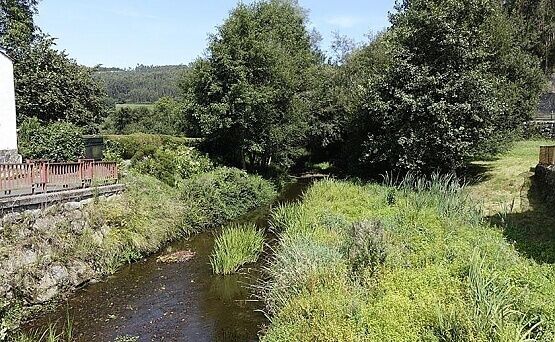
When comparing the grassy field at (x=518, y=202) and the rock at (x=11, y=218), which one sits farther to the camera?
the grassy field at (x=518, y=202)

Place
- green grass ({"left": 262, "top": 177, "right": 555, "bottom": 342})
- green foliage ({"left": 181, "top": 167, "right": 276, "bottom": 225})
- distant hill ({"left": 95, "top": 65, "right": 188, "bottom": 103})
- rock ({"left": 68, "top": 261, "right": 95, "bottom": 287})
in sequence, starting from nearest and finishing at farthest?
green grass ({"left": 262, "top": 177, "right": 555, "bottom": 342}), rock ({"left": 68, "top": 261, "right": 95, "bottom": 287}), green foliage ({"left": 181, "top": 167, "right": 276, "bottom": 225}), distant hill ({"left": 95, "top": 65, "right": 188, "bottom": 103})

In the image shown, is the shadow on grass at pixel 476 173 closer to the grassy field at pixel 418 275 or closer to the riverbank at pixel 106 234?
the grassy field at pixel 418 275

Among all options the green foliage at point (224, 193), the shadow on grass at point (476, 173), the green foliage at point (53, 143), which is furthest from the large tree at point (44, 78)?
the shadow on grass at point (476, 173)

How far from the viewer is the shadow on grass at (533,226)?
10.8 metres

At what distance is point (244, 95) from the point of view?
24500mm

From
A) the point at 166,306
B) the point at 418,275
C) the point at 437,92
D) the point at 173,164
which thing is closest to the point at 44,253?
the point at 166,306

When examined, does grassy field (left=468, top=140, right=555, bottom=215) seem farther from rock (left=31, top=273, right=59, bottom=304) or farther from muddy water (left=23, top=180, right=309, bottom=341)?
rock (left=31, top=273, right=59, bottom=304)

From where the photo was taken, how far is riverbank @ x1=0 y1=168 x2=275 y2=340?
10.5 metres

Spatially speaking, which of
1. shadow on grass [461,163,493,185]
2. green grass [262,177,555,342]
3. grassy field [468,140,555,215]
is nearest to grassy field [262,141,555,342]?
green grass [262,177,555,342]

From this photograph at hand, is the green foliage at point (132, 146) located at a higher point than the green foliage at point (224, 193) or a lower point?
higher

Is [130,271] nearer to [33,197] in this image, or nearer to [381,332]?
[33,197]

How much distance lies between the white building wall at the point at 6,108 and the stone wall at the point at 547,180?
65.4ft

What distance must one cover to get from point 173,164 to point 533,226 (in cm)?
1486

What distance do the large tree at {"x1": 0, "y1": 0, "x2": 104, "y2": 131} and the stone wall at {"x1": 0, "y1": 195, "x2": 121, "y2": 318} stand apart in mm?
16086
